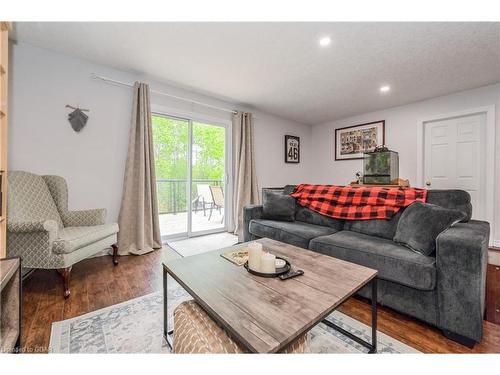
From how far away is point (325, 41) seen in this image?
213 cm

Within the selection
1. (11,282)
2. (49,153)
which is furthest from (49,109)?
(11,282)

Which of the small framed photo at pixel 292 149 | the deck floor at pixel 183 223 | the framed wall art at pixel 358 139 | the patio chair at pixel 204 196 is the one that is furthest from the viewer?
the small framed photo at pixel 292 149

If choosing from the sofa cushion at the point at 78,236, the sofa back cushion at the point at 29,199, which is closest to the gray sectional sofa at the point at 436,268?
the sofa cushion at the point at 78,236

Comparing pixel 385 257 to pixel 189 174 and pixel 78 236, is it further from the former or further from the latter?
pixel 189 174

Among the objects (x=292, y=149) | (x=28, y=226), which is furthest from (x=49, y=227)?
(x=292, y=149)

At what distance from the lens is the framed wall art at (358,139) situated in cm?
421

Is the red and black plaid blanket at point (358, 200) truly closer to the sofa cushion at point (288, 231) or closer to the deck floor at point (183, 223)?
the sofa cushion at point (288, 231)

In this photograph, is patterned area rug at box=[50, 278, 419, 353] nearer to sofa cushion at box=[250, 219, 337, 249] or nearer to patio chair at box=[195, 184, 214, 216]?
sofa cushion at box=[250, 219, 337, 249]

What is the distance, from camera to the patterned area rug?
1.22 metres

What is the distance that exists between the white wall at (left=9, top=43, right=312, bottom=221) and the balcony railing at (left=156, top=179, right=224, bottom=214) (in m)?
0.65

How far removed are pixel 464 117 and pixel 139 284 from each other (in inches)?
189

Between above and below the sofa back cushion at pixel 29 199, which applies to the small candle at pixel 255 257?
below

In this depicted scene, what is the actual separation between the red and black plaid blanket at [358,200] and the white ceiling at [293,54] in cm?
142

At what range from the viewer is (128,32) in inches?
79.3
